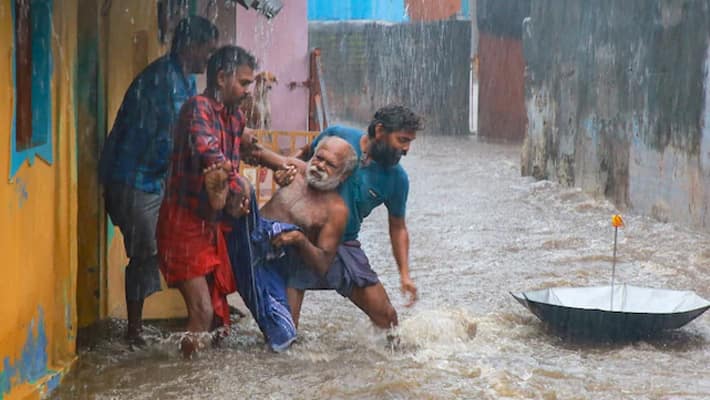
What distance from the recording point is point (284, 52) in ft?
54.0

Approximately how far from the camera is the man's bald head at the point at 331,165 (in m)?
5.92

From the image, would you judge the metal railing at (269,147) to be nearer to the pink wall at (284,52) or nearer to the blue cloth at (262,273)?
the pink wall at (284,52)

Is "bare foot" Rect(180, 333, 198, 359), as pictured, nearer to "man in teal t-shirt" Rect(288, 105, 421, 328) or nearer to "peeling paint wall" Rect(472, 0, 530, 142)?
"man in teal t-shirt" Rect(288, 105, 421, 328)

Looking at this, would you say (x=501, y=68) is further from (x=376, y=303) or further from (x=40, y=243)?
(x=40, y=243)

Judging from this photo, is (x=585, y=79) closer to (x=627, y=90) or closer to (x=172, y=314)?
(x=627, y=90)

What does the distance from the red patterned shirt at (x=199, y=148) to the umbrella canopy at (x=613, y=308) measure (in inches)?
83.0

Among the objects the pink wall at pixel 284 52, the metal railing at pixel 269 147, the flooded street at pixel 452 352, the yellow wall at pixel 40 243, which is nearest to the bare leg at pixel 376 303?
the flooded street at pixel 452 352

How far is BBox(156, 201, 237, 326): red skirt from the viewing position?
5.61m

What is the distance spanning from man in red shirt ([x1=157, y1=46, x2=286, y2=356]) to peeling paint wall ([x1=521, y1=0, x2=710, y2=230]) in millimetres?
6193

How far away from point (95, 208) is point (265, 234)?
44.4 inches

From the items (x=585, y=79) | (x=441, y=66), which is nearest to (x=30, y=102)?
(x=585, y=79)

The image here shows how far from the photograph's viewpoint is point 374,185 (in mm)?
6016

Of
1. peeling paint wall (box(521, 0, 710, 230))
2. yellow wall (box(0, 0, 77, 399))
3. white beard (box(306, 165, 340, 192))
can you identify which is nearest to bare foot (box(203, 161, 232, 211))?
white beard (box(306, 165, 340, 192))

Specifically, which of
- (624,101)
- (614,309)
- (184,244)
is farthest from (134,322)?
(624,101)
